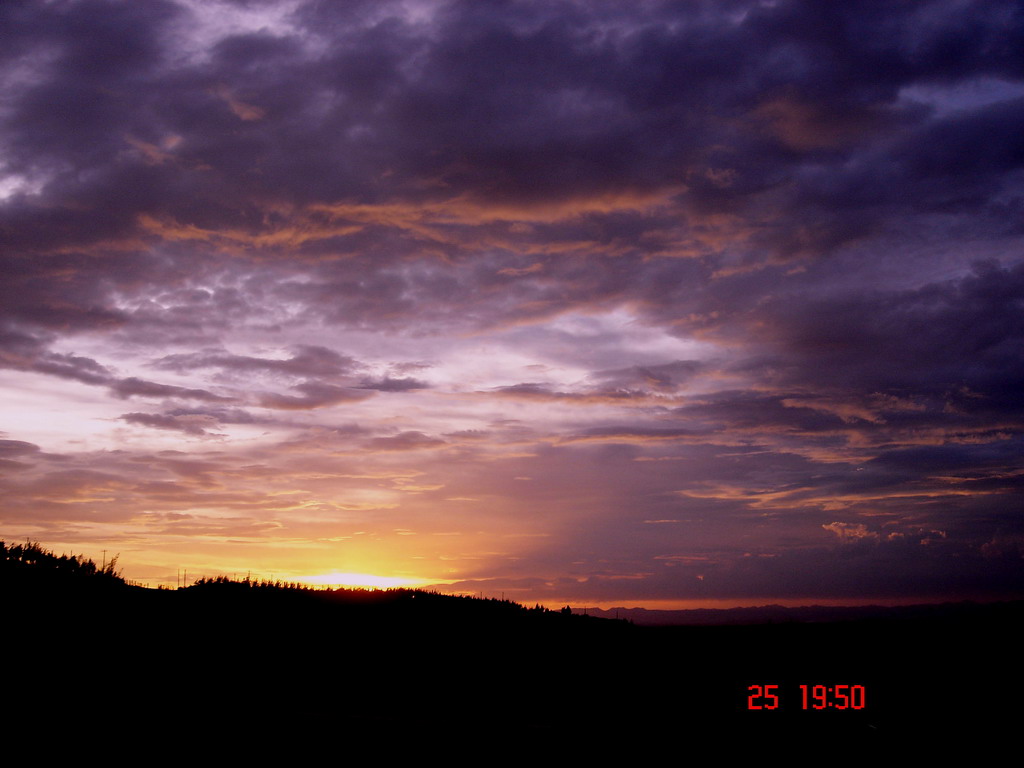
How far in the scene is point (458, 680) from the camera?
74.1ft

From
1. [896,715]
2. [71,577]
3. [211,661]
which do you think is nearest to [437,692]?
[211,661]

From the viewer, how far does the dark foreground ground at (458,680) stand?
1170 cm

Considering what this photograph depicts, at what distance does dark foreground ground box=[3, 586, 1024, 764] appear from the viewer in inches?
461

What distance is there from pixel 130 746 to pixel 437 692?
10.1 m

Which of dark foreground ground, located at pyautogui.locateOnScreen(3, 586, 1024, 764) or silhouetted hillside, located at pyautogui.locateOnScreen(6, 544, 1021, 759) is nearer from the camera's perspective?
dark foreground ground, located at pyautogui.locateOnScreen(3, 586, 1024, 764)
